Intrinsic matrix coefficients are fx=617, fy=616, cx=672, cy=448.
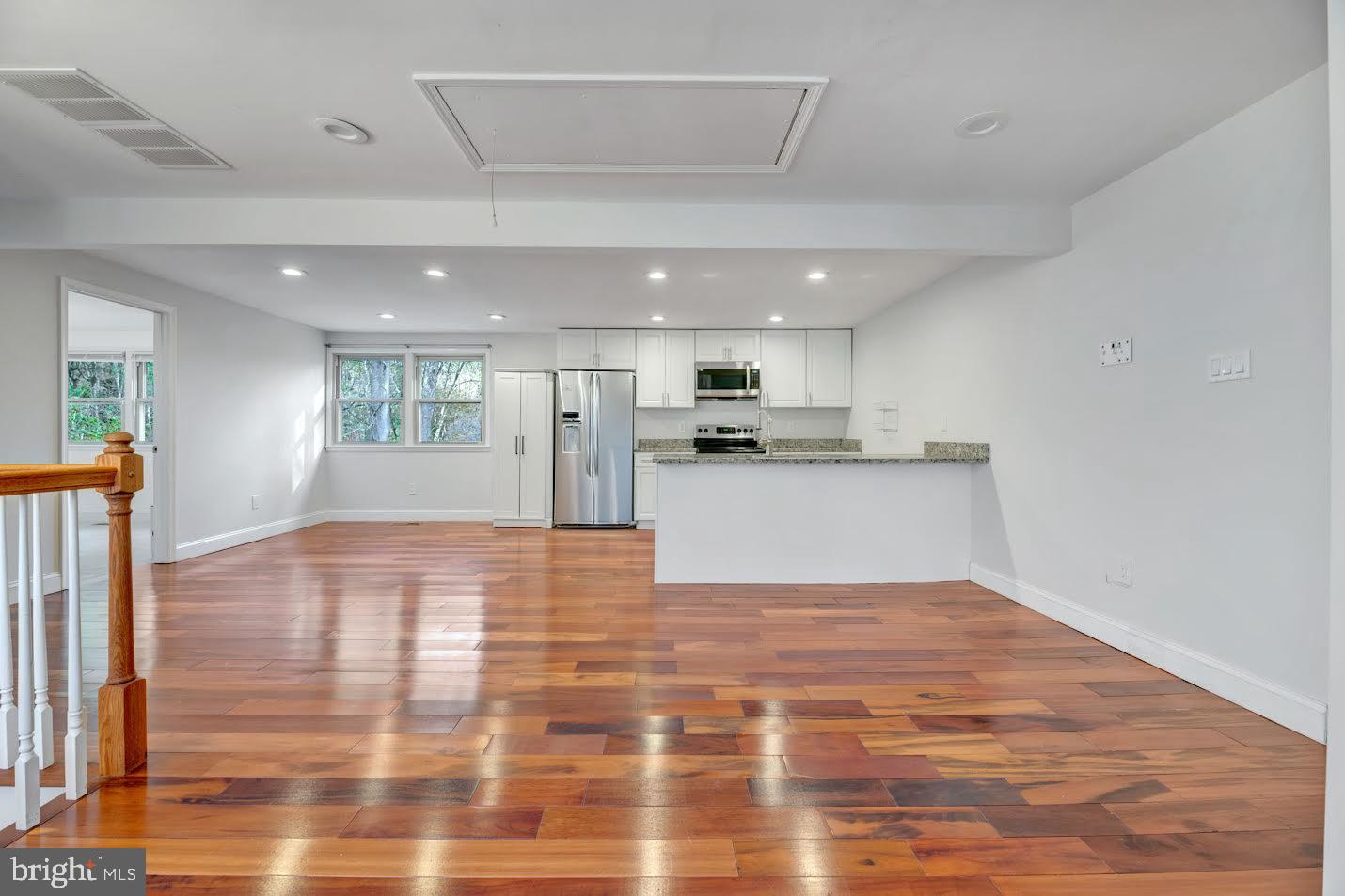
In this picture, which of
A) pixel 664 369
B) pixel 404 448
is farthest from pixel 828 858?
pixel 404 448

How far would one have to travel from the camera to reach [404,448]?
7160 mm

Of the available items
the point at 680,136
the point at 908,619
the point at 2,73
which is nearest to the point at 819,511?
the point at 908,619

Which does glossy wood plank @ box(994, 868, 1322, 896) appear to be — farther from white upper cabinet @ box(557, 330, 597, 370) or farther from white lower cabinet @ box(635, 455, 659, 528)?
white upper cabinet @ box(557, 330, 597, 370)

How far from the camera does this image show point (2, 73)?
2062mm

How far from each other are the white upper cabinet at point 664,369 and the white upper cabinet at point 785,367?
2.64ft

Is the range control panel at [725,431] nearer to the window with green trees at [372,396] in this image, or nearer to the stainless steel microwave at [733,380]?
the stainless steel microwave at [733,380]

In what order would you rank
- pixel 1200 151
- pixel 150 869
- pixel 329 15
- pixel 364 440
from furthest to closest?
pixel 364 440
pixel 1200 151
pixel 329 15
pixel 150 869

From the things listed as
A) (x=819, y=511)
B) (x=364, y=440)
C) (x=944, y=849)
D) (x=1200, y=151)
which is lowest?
(x=944, y=849)

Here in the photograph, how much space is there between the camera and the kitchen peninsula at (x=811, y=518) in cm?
412

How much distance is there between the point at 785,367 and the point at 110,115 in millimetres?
5480

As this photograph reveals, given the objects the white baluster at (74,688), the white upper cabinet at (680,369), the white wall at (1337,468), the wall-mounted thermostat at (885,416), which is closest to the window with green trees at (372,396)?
the white upper cabinet at (680,369)

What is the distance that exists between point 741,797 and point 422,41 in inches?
95.7

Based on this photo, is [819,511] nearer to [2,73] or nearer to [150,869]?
[150,869]

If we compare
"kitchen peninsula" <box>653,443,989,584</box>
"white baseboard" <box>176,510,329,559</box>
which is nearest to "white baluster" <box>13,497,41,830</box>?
"kitchen peninsula" <box>653,443,989,584</box>
